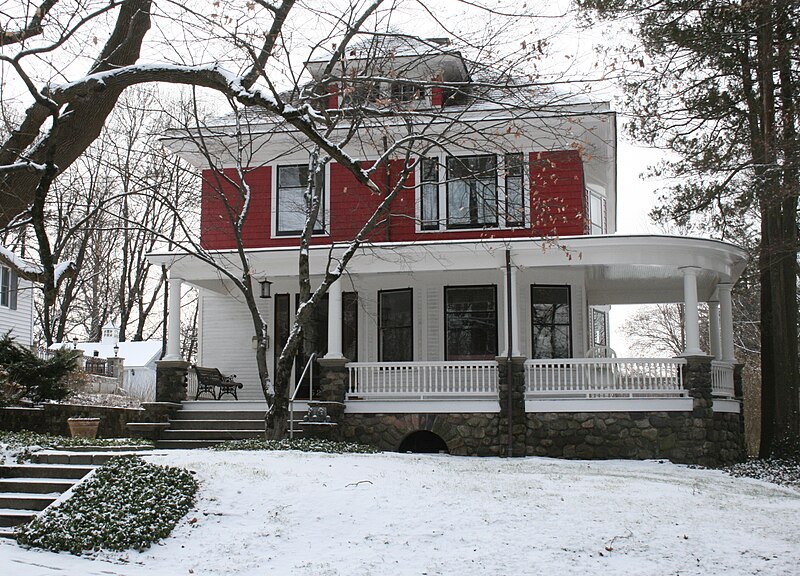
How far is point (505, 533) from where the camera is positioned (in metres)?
8.02

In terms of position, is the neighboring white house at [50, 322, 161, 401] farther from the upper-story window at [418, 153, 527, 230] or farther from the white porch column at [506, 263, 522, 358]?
the white porch column at [506, 263, 522, 358]

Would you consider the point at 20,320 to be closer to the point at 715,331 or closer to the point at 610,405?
the point at 610,405

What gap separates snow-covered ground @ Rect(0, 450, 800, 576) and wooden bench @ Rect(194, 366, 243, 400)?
7270 mm

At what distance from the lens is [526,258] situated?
1617cm

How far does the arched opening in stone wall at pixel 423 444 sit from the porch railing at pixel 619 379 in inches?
101

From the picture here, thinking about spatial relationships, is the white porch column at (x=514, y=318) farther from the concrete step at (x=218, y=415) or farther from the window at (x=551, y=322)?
the concrete step at (x=218, y=415)

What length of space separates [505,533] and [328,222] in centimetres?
1189

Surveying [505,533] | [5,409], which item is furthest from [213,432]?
[505,533]

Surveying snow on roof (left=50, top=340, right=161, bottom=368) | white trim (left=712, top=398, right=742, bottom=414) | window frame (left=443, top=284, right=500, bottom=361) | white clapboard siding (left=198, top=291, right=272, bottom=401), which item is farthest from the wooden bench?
snow on roof (left=50, top=340, right=161, bottom=368)

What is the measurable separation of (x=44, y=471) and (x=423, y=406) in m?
7.60

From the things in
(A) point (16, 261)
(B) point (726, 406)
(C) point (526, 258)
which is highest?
(C) point (526, 258)

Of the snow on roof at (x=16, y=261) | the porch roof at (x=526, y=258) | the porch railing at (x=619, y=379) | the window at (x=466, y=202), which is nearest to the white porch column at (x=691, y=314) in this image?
the porch roof at (x=526, y=258)

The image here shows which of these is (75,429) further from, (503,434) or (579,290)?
(579,290)

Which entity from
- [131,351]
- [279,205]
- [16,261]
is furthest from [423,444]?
[131,351]
